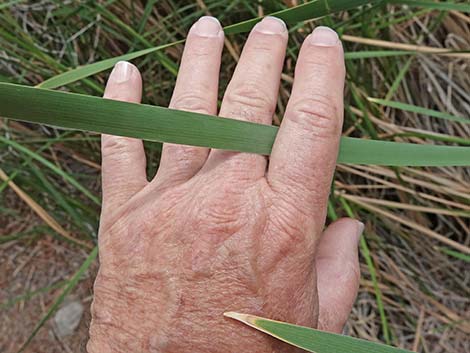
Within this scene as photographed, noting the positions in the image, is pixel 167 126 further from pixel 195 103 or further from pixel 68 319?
pixel 68 319

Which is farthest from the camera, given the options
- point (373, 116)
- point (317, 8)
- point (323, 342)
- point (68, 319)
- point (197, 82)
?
point (68, 319)

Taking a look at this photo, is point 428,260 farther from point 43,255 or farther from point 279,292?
point 43,255


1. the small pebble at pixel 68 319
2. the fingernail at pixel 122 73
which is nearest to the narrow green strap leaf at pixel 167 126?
the fingernail at pixel 122 73

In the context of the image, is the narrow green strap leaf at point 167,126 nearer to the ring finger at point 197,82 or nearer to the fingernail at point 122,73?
the ring finger at point 197,82

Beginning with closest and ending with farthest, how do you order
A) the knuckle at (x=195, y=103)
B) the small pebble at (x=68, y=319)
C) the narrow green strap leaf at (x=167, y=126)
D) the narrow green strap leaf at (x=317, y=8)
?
the narrow green strap leaf at (x=167, y=126), the narrow green strap leaf at (x=317, y=8), the knuckle at (x=195, y=103), the small pebble at (x=68, y=319)

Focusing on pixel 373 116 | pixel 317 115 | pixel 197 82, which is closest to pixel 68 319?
pixel 373 116

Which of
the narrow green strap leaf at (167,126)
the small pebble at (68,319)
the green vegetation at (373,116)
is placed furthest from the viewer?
the small pebble at (68,319)

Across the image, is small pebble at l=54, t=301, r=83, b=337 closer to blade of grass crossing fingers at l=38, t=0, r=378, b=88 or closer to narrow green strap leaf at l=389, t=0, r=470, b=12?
blade of grass crossing fingers at l=38, t=0, r=378, b=88

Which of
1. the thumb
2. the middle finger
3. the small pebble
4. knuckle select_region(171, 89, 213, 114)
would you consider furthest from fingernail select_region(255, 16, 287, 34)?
the small pebble
